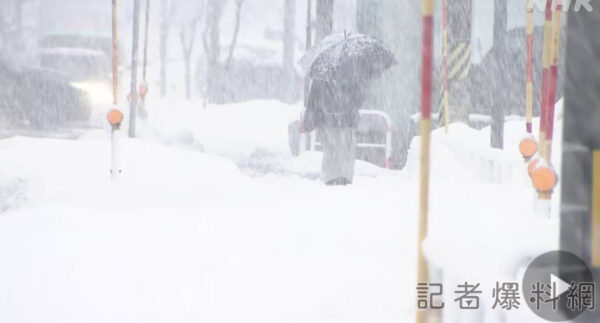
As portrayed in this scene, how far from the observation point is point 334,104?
26.3ft

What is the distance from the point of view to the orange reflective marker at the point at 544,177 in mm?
2910

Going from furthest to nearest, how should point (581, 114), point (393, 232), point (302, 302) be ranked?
point (393, 232) < point (302, 302) < point (581, 114)

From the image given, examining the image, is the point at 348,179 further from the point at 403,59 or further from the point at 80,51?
the point at 80,51

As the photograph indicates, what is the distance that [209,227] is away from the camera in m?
5.39

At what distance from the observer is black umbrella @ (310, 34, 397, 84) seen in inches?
309

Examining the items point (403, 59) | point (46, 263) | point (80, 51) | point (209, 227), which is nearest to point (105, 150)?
point (209, 227)

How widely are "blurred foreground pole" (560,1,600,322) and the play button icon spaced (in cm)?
4

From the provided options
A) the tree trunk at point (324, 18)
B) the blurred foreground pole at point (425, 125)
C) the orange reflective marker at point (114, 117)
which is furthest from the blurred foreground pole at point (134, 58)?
the blurred foreground pole at point (425, 125)

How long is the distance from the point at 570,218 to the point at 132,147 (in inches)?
286

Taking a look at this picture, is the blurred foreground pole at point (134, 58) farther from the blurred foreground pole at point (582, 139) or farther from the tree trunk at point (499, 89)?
the blurred foreground pole at point (582, 139)

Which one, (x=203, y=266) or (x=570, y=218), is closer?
(x=570, y=218)

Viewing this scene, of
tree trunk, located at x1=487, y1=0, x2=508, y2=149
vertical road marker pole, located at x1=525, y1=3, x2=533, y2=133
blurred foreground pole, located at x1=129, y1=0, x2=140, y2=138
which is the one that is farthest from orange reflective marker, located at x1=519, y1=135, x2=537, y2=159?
blurred foreground pole, located at x1=129, y1=0, x2=140, y2=138

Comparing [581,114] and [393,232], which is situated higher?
[581,114]

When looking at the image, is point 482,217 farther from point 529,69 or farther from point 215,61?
point 215,61
